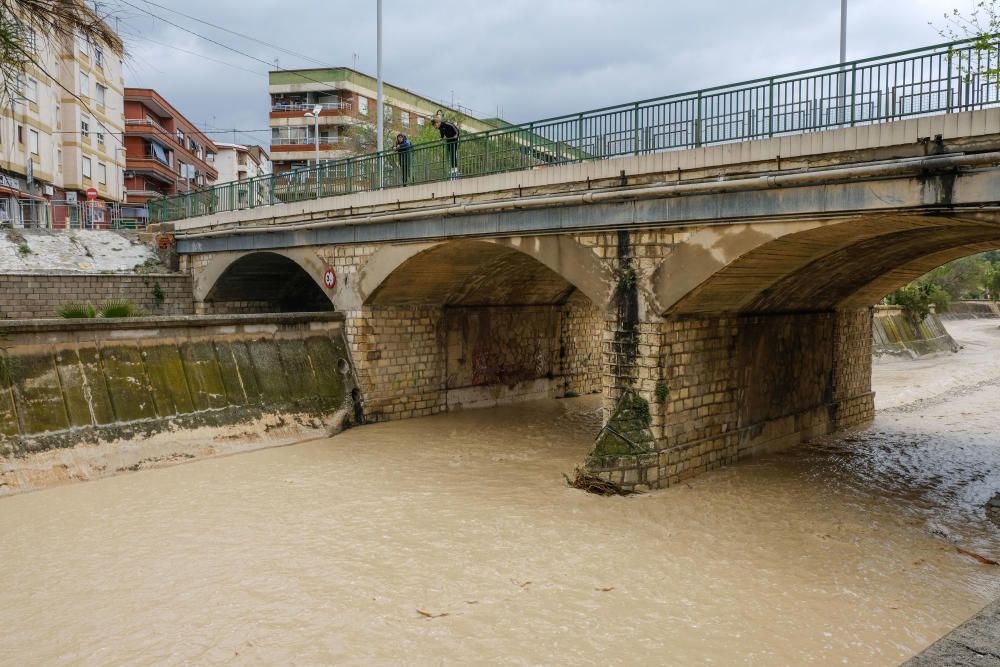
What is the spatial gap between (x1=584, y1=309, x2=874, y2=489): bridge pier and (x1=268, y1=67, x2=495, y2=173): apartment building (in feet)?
103

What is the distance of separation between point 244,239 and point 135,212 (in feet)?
90.2

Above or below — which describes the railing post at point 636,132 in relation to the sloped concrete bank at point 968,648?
above

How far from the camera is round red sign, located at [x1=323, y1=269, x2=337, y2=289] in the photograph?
1639 centimetres

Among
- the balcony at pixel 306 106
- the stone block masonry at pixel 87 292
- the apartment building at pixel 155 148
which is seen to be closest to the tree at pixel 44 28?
the stone block masonry at pixel 87 292

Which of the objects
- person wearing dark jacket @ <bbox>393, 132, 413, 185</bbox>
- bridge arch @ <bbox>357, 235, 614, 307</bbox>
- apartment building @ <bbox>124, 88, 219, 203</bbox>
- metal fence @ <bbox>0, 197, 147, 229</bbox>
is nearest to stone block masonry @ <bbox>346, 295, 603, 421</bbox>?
bridge arch @ <bbox>357, 235, 614, 307</bbox>

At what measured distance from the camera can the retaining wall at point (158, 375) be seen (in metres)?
11.4

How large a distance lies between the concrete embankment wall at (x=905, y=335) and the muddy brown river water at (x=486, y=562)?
16.3m

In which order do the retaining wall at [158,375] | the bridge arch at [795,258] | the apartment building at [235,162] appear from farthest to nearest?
1. the apartment building at [235,162]
2. the retaining wall at [158,375]
3. the bridge arch at [795,258]

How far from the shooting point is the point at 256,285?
74.6 ft

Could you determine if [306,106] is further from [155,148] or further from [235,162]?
[235,162]

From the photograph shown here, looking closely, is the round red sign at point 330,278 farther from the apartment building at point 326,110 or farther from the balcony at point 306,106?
the balcony at point 306,106

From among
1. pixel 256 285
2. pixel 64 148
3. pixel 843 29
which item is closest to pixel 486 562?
pixel 843 29

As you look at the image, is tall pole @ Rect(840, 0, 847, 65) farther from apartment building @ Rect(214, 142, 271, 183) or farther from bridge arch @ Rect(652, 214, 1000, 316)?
apartment building @ Rect(214, 142, 271, 183)

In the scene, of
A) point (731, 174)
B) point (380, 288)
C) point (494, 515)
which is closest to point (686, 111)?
point (731, 174)
